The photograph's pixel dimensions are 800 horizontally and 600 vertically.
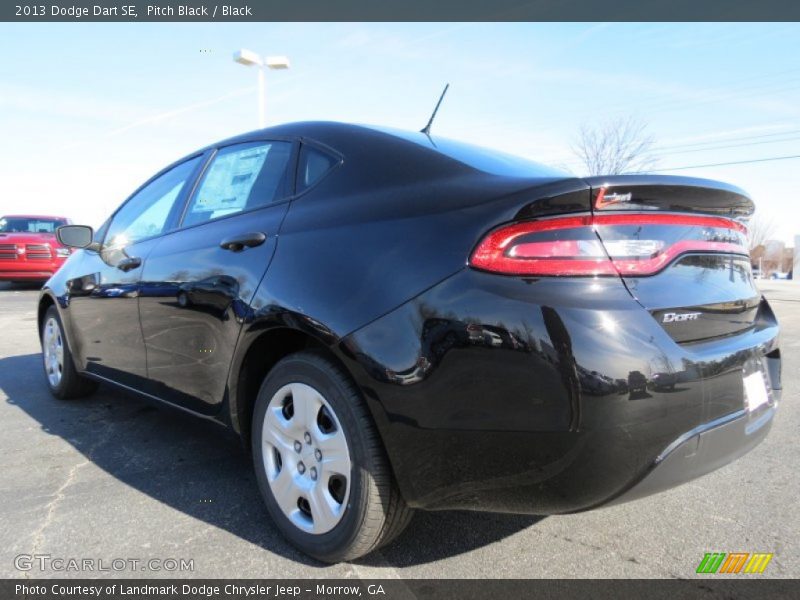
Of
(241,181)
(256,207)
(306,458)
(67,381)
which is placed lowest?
(67,381)

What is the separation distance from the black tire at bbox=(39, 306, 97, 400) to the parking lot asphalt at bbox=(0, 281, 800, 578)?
773 millimetres

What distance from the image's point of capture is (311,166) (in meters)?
2.45

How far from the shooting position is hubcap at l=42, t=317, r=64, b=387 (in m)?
4.21

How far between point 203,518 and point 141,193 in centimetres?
221

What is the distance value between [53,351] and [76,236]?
1.02m

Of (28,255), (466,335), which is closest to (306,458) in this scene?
(466,335)

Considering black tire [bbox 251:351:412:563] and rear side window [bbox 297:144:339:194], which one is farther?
rear side window [bbox 297:144:339:194]

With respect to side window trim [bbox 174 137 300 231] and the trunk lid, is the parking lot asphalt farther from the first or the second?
side window trim [bbox 174 137 300 231]

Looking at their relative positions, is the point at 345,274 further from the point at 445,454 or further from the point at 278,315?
the point at 445,454

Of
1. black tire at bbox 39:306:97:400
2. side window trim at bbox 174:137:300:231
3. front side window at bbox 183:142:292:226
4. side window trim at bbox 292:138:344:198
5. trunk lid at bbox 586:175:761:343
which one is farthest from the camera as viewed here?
black tire at bbox 39:306:97:400

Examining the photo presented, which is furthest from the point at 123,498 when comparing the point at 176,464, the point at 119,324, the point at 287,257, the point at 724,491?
the point at 724,491

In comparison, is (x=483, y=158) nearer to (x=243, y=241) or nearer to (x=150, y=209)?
(x=243, y=241)

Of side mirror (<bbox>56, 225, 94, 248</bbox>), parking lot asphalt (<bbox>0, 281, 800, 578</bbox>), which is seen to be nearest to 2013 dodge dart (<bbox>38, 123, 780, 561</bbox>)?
parking lot asphalt (<bbox>0, 281, 800, 578</bbox>)

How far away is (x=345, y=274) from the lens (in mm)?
1981
